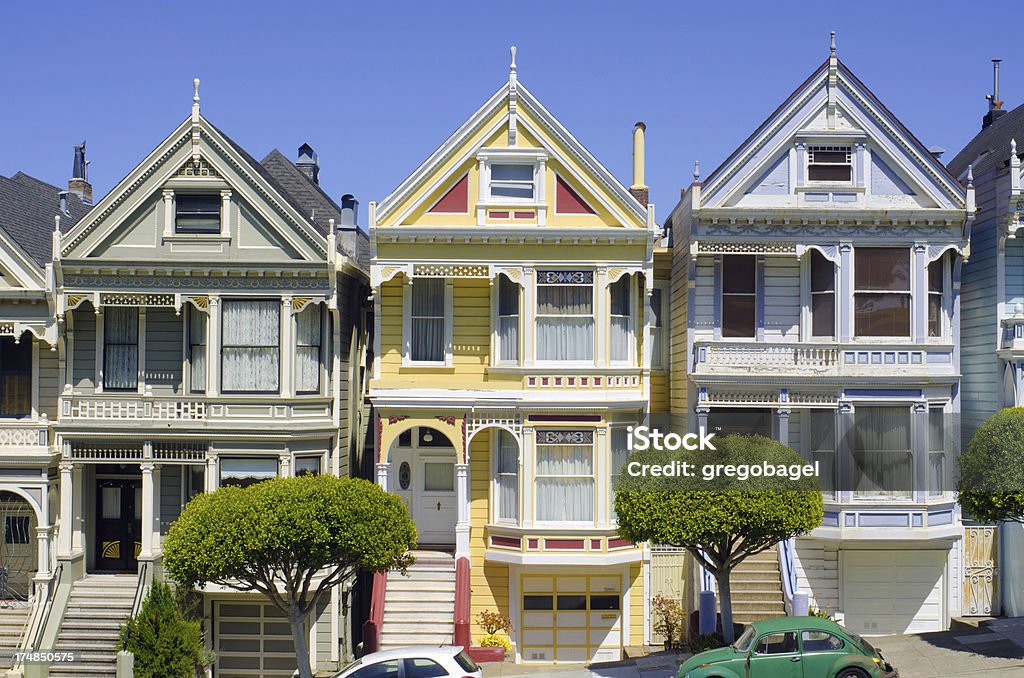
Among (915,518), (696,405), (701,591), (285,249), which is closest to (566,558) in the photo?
(701,591)

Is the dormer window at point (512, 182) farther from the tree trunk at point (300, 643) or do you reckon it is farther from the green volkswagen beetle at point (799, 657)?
the green volkswagen beetle at point (799, 657)

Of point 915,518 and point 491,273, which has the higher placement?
point 491,273

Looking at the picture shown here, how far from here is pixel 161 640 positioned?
72.5 feet

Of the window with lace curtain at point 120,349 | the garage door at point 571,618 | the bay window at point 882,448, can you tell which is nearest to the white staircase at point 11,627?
the window with lace curtain at point 120,349

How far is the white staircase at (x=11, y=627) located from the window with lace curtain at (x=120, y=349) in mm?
5494

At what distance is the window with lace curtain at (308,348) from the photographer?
80.3ft

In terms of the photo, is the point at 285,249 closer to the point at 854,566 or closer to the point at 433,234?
the point at 433,234

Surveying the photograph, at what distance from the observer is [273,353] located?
2427 centimetres

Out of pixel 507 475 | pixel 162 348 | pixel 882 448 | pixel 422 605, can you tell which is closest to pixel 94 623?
pixel 162 348

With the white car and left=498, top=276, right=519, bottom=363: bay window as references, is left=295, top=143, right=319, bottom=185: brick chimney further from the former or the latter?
the white car

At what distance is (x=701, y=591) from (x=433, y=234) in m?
10.1

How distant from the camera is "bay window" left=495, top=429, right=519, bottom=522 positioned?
24250 mm

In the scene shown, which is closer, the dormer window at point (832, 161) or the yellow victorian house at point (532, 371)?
the yellow victorian house at point (532, 371)

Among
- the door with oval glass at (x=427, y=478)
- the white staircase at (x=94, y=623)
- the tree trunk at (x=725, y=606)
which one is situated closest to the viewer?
the tree trunk at (x=725, y=606)
